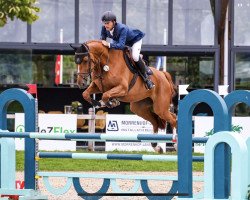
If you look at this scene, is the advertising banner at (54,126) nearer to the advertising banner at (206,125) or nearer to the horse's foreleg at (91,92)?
the advertising banner at (206,125)

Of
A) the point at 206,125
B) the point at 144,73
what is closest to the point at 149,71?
the point at 144,73

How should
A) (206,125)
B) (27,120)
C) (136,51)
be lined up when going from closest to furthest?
1. (27,120)
2. (136,51)
3. (206,125)

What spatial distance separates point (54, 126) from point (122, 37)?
29.5 feet

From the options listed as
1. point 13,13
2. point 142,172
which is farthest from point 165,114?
point 13,13

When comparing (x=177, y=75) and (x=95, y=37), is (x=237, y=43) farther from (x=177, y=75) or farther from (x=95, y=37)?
(x=95, y=37)

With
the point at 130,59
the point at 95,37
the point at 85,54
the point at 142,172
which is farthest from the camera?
the point at 95,37

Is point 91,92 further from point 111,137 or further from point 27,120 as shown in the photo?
point 111,137

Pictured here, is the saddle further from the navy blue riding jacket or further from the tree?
the tree

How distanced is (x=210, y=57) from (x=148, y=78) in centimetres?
1277

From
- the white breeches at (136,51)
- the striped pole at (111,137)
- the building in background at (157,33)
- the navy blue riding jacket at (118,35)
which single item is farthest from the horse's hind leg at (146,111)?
the building in background at (157,33)

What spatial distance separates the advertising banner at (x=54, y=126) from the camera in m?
19.2

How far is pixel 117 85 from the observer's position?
34.9 ft

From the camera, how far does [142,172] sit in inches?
583

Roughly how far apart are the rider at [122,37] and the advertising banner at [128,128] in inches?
320
